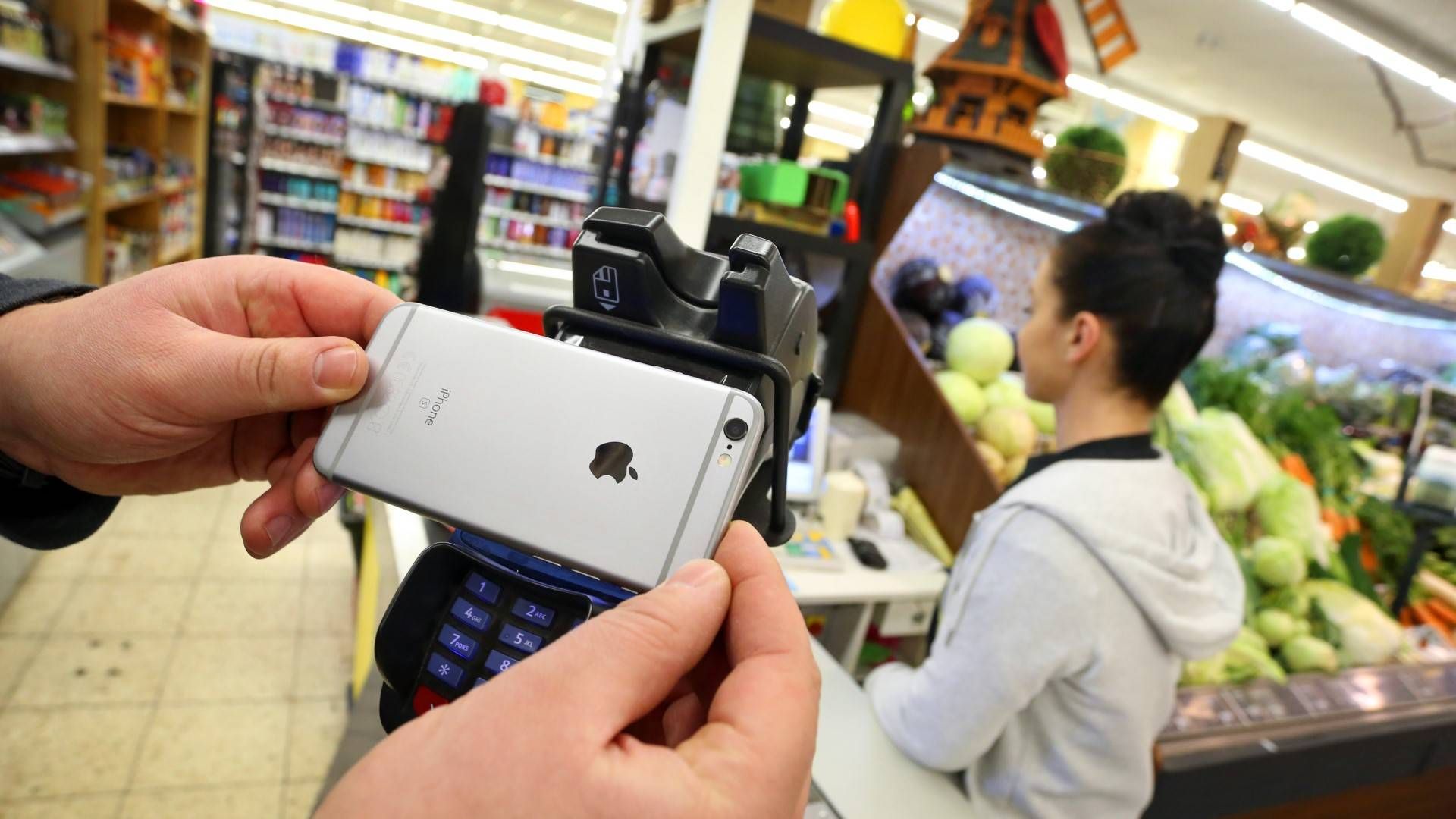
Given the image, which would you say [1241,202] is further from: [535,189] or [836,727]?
[836,727]

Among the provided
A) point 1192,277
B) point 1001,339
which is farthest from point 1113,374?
point 1001,339

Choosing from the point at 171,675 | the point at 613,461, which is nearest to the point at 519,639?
the point at 613,461

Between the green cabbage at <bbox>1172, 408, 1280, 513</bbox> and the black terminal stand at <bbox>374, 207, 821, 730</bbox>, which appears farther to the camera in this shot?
the green cabbage at <bbox>1172, 408, 1280, 513</bbox>

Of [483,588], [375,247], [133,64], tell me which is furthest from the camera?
[375,247]

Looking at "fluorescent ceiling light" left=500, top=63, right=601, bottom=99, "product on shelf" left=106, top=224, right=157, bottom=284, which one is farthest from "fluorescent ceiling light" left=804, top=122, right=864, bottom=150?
"product on shelf" left=106, top=224, right=157, bottom=284

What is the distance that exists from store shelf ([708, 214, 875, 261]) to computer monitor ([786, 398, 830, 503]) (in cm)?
39

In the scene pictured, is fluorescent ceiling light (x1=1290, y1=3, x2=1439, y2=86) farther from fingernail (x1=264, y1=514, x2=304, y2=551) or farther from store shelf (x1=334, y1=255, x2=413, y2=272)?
store shelf (x1=334, y1=255, x2=413, y2=272)

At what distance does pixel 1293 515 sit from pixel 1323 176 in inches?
442

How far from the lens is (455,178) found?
3.42m

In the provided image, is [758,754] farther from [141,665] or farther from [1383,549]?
[1383,549]

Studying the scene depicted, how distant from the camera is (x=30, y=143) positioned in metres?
2.59

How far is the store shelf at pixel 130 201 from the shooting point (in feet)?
11.6

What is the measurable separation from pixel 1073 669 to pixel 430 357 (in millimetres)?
1008

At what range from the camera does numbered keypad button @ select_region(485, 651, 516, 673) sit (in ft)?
1.47
